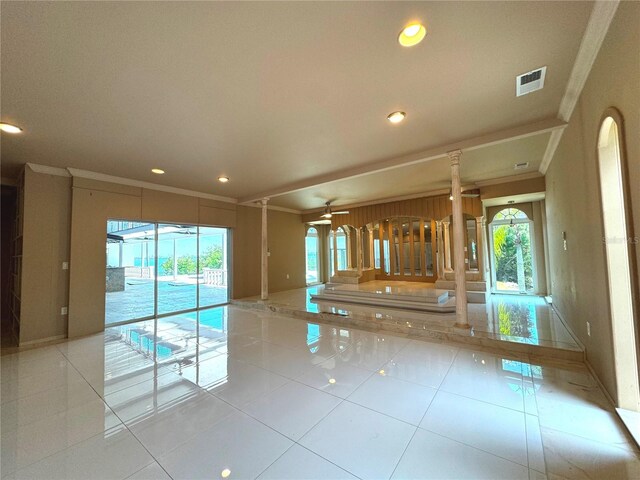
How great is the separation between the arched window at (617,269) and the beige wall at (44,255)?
24.3ft

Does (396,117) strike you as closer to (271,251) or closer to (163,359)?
(163,359)

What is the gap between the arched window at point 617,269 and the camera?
205cm

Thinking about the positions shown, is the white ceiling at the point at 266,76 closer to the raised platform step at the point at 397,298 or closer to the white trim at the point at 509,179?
the white trim at the point at 509,179

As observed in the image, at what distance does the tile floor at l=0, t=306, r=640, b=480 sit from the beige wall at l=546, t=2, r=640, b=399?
63 centimetres

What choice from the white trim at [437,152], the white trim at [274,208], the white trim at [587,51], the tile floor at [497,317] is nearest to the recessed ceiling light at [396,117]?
the white trim at [437,152]

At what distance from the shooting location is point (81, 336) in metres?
4.56

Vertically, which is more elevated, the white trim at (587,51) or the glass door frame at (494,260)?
the white trim at (587,51)

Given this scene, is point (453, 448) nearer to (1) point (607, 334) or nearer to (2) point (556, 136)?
(1) point (607, 334)

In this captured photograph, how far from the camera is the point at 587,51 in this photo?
210 centimetres

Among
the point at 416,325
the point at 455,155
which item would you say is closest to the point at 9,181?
the point at 416,325

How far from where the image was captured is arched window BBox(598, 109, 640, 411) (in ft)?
6.73

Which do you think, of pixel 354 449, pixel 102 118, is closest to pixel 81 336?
pixel 102 118

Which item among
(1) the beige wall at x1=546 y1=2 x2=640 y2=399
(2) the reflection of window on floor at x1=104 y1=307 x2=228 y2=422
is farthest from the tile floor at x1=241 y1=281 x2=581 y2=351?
(2) the reflection of window on floor at x1=104 y1=307 x2=228 y2=422

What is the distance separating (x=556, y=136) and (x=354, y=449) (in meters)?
4.69
